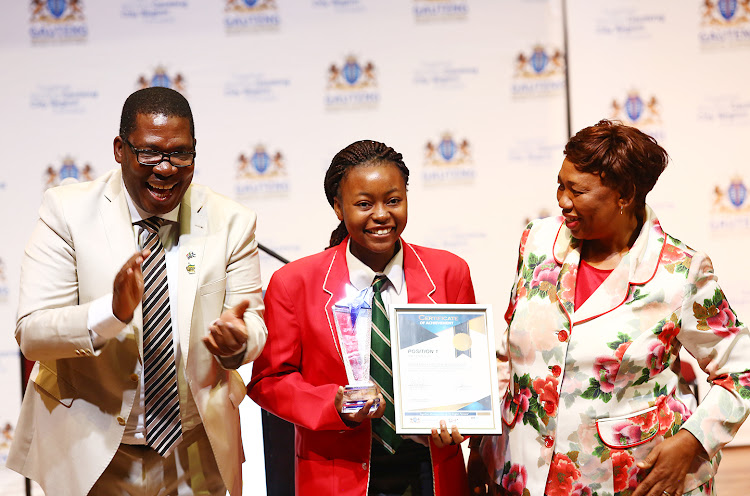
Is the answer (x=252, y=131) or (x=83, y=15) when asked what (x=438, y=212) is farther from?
(x=83, y=15)

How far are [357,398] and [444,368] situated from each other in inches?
10.0

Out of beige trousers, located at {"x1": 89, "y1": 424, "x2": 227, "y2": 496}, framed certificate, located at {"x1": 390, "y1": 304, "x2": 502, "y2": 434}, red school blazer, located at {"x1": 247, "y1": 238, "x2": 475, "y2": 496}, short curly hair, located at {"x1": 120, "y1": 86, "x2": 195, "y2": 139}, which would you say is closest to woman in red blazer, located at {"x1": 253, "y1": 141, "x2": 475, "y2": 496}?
red school blazer, located at {"x1": 247, "y1": 238, "x2": 475, "y2": 496}

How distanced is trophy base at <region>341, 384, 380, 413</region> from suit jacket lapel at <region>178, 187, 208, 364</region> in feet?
1.42

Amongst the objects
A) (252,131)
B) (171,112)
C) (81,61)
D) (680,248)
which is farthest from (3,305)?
(680,248)

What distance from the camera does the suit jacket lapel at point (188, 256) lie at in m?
2.02

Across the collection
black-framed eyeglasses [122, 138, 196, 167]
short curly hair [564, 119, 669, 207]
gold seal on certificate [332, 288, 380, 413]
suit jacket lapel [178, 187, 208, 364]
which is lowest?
gold seal on certificate [332, 288, 380, 413]

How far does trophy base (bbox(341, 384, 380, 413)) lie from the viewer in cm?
194

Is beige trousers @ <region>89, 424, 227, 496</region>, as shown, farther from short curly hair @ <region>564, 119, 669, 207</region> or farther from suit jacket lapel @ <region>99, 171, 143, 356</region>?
short curly hair @ <region>564, 119, 669, 207</region>

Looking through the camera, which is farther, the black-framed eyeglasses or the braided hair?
the braided hair

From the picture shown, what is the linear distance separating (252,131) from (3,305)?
1956 mm

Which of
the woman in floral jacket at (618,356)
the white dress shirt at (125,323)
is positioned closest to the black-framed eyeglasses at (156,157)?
the white dress shirt at (125,323)

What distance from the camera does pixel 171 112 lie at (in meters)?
2.03

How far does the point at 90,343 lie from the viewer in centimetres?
187

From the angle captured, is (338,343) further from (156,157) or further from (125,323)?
(156,157)
